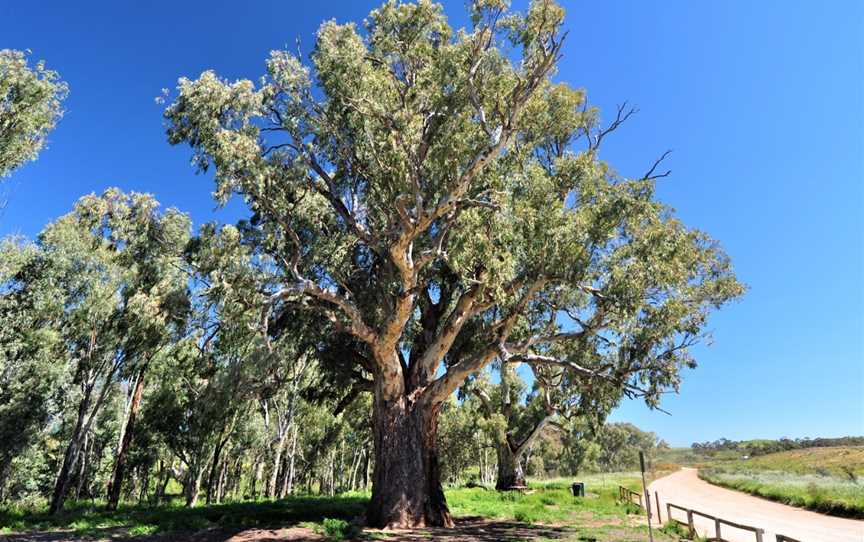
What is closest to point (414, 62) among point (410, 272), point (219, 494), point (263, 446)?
point (410, 272)

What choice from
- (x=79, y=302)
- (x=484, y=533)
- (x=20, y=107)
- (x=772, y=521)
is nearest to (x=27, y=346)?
(x=79, y=302)

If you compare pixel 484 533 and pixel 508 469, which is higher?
pixel 508 469

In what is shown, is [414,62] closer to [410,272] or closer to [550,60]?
[550,60]

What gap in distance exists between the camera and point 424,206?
13719 millimetres

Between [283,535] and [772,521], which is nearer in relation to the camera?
[283,535]

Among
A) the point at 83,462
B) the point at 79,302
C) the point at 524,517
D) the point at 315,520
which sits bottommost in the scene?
the point at 315,520

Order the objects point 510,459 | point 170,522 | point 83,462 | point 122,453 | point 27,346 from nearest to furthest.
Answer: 1. point 170,522
2. point 122,453
3. point 27,346
4. point 510,459
5. point 83,462

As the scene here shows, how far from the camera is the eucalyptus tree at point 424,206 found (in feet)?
41.6

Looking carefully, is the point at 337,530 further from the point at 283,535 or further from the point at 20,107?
the point at 20,107

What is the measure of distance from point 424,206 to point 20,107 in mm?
11185

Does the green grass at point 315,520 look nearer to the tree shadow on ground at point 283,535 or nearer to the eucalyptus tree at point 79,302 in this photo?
the tree shadow on ground at point 283,535

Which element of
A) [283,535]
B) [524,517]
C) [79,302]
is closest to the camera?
[283,535]

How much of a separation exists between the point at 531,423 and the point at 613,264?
22607 mm

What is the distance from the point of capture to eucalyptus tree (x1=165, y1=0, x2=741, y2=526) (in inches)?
499
